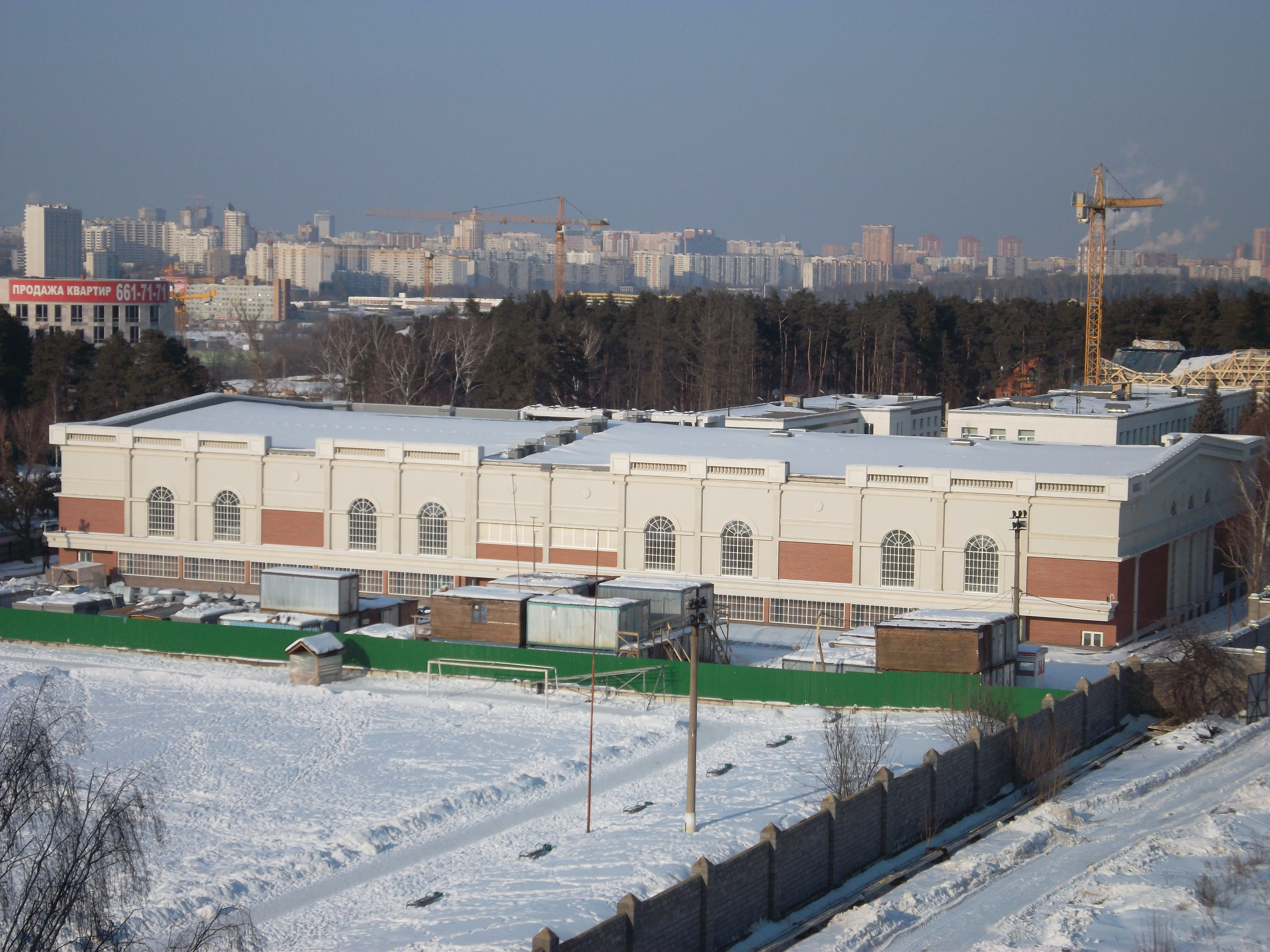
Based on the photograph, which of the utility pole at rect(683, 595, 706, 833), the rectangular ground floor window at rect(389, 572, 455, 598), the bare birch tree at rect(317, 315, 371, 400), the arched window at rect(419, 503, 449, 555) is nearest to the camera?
the utility pole at rect(683, 595, 706, 833)

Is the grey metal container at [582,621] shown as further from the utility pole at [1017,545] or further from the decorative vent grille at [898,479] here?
the utility pole at [1017,545]

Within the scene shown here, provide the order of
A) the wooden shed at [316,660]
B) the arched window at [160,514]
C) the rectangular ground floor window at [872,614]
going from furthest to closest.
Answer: the arched window at [160,514] → the rectangular ground floor window at [872,614] → the wooden shed at [316,660]

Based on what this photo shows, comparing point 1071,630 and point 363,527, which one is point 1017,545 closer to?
point 1071,630

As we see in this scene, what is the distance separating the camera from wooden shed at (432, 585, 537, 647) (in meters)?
35.1

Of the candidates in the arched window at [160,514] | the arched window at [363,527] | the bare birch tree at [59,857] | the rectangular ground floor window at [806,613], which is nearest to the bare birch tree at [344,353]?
the arched window at [160,514]

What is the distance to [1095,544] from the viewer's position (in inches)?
1474

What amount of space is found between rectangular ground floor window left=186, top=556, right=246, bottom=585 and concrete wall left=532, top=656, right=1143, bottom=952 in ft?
82.6

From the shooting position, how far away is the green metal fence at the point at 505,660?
102 feet

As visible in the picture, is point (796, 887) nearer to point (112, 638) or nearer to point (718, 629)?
point (718, 629)

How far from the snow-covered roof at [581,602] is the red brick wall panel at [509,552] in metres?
6.21

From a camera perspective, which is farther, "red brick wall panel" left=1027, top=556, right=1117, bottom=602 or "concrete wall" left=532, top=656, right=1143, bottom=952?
"red brick wall panel" left=1027, top=556, right=1117, bottom=602

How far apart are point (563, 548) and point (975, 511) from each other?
11386 mm

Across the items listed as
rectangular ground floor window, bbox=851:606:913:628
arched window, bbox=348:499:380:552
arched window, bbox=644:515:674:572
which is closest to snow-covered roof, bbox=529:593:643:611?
arched window, bbox=644:515:674:572

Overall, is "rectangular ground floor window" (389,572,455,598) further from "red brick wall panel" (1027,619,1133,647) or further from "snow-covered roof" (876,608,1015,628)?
"red brick wall panel" (1027,619,1133,647)
